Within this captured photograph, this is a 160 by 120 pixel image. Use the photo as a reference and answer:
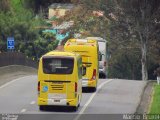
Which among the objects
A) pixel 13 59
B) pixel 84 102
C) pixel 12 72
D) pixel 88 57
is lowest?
pixel 12 72

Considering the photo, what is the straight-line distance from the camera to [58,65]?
3189 cm

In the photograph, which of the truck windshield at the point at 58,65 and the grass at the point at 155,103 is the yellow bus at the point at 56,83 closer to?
the truck windshield at the point at 58,65

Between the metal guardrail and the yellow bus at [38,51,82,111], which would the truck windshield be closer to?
the yellow bus at [38,51,82,111]

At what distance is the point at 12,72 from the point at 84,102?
73.2 feet

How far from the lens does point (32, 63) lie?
237 ft

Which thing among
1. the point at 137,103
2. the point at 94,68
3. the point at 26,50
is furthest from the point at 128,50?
the point at 137,103

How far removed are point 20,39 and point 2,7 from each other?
14076 mm

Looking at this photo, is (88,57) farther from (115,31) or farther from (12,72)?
→ (115,31)

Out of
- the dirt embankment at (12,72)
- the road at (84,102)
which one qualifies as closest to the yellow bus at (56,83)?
the road at (84,102)

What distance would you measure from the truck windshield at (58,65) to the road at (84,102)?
6.18 ft

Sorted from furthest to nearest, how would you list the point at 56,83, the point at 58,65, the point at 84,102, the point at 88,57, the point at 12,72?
the point at 12,72
the point at 88,57
the point at 84,102
the point at 58,65
the point at 56,83

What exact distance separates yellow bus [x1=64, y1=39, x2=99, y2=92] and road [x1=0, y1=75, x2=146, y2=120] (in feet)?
2.72

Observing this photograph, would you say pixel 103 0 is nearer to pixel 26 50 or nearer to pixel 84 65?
pixel 26 50

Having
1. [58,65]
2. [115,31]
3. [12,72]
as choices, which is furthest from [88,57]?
[115,31]
